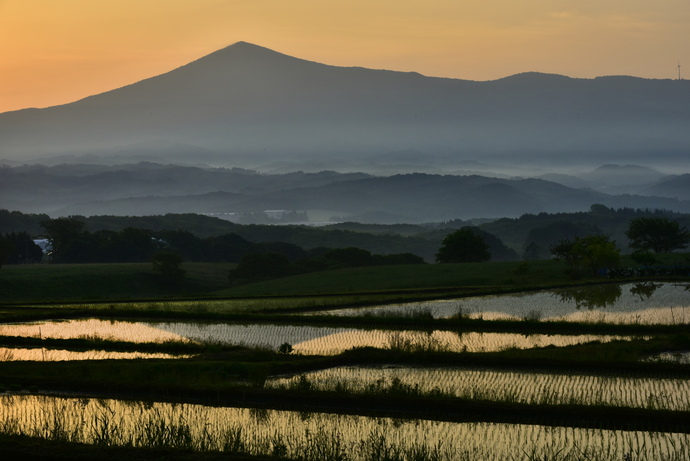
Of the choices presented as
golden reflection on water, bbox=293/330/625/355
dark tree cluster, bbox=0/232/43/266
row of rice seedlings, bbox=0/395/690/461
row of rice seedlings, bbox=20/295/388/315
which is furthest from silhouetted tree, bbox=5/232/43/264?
row of rice seedlings, bbox=0/395/690/461

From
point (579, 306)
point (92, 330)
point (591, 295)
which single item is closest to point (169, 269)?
point (591, 295)

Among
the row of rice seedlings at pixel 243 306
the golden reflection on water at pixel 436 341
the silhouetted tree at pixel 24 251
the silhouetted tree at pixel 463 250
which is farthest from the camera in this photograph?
the silhouetted tree at pixel 24 251

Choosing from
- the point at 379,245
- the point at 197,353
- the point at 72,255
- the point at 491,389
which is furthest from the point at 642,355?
the point at 379,245

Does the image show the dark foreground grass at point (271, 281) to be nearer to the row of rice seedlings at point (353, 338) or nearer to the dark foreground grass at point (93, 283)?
the dark foreground grass at point (93, 283)

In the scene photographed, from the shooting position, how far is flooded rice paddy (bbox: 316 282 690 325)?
3219cm

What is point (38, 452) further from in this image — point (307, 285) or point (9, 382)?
point (307, 285)

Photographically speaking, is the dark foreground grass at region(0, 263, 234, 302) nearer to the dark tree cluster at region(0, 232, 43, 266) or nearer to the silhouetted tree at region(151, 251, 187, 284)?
the silhouetted tree at region(151, 251, 187, 284)

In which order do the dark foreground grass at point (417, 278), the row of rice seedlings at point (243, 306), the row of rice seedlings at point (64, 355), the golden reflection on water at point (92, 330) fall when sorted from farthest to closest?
the dark foreground grass at point (417, 278), the row of rice seedlings at point (243, 306), the golden reflection on water at point (92, 330), the row of rice seedlings at point (64, 355)

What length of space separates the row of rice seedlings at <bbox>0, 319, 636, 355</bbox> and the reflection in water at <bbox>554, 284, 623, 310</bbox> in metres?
9.57

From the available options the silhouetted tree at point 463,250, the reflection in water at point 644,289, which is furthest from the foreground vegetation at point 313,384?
the silhouetted tree at point 463,250

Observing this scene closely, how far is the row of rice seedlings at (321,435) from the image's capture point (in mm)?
13672

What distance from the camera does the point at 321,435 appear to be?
14781 millimetres

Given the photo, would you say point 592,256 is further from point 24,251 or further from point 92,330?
point 24,251

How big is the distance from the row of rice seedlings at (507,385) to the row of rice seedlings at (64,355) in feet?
19.0
